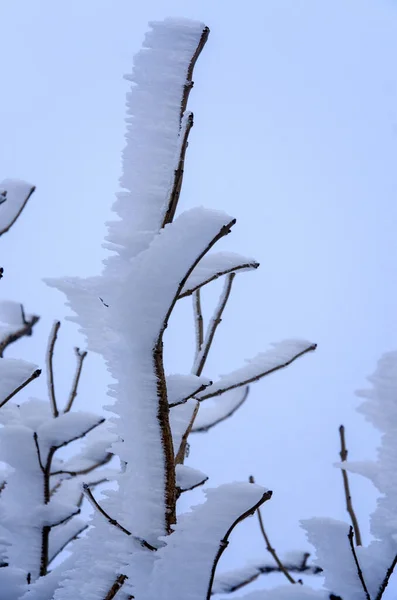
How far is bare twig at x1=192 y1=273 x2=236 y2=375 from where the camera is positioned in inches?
33.1

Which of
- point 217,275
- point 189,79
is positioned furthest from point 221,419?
point 189,79

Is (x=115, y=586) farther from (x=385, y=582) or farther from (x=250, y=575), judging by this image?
(x=250, y=575)

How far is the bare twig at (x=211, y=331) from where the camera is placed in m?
0.84

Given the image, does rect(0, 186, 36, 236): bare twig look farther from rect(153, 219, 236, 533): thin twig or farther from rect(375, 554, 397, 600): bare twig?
rect(375, 554, 397, 600): bare twig

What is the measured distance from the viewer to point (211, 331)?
2.88ft

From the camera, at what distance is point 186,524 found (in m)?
0.54

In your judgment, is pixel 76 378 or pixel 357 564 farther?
pixel 76 378

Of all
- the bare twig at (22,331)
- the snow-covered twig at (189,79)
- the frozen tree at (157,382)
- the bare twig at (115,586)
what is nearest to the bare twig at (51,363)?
the bare twig at (22,331)

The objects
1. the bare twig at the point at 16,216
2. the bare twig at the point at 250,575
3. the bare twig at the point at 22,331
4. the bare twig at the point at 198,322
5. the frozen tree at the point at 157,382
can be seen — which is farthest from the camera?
the bare twig at the point at 22,331

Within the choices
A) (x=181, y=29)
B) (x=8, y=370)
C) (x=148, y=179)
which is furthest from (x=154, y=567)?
(x=181, y=29)

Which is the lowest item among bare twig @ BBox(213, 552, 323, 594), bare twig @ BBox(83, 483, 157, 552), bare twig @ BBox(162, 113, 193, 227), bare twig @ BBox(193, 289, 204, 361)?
bare twig @ BBox(213, 552, 323, 594)

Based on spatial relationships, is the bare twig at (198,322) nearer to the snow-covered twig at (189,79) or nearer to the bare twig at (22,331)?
the snow-covered twig at (189,79)

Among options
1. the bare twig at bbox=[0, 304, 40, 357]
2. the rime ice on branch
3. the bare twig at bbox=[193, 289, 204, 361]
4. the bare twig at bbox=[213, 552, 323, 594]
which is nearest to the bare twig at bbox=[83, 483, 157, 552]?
the rime ice on branch

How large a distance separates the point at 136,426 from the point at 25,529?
1.49ft
